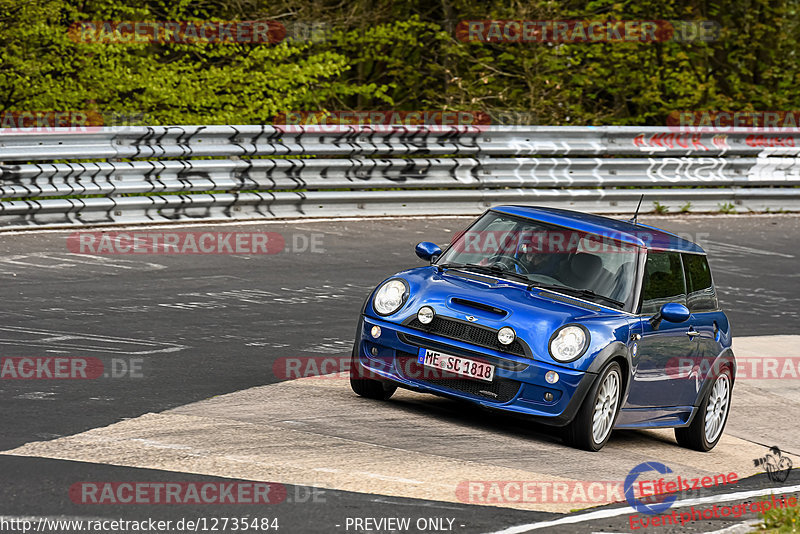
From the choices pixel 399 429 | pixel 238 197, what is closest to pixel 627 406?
pixel 399 429

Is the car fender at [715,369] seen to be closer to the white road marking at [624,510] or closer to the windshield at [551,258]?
the windshield at [551,258]

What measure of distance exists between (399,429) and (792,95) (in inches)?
862

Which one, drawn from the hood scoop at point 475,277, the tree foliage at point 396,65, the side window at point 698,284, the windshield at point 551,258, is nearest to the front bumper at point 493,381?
the hood scoop at point 475,277

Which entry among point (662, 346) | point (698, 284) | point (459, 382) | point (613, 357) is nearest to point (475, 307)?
point (459, 382)

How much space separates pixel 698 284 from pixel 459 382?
7.59ft

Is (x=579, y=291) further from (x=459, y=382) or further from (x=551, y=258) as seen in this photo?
(x=459, y=382)

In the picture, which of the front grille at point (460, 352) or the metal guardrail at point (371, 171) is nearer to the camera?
the front grille at point (460, 352)

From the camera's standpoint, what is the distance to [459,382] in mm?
7918

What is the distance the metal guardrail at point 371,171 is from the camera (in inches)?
586

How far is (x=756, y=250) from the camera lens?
18.2 metres

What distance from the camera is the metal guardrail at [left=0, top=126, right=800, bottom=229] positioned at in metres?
14.9

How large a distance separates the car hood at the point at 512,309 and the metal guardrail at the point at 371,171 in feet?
24.6

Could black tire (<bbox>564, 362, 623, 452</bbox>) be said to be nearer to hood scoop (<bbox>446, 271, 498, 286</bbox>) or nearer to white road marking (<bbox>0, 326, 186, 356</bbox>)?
hood scoop (<bbox>446, 271, 498, 286</bbox>)

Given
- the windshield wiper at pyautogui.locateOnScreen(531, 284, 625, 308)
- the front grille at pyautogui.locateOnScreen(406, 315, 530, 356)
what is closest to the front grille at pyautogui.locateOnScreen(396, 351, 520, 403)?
the front grille at pyautogui.locateOnScreen(406, 315, 530, 356)
